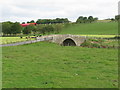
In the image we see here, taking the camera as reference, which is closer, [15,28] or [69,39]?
[69,39]

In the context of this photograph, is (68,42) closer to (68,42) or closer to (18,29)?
(68,42)

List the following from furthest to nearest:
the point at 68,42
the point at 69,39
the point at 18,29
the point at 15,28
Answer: the point at 18,29 → the point at 15,28 → the point at 68,42 → the point at 69,39

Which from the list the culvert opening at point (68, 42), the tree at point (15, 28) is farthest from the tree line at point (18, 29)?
the culvert opening at point (68, 42)

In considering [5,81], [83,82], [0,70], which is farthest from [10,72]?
[83,82]

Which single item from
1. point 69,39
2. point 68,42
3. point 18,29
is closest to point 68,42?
point 68,42

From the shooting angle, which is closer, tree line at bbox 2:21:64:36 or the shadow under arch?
the shadow under arch

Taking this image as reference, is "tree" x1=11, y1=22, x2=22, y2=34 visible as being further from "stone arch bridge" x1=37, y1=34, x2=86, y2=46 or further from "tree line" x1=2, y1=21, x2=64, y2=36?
"stone arch bridge" x1=37, y1=34, x2=86, y2=46

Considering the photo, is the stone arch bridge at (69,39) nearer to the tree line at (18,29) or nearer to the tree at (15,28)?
the tree line at (18,29)

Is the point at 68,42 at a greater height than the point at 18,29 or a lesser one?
lesser

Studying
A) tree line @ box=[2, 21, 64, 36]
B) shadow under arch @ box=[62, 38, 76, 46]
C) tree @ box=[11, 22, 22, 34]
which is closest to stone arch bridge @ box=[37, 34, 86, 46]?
shadow under arch @ box=[62, 38, 76, 46]

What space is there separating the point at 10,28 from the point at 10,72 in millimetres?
100206

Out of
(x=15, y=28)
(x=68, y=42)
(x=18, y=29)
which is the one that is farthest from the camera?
(x=18, y=29)

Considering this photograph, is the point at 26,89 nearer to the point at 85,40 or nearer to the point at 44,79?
the point at 44,79

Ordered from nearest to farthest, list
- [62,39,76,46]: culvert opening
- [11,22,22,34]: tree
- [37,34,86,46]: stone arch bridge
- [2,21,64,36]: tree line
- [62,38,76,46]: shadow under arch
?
1. [37,34,86,46]: stone arch bridge
2. [62,38,76,46]: shadow under arch
3. [62,39,76,46]: culvert opening
4. [11,22,22,34]: tree
5. [2,21,64,36]: tree line
